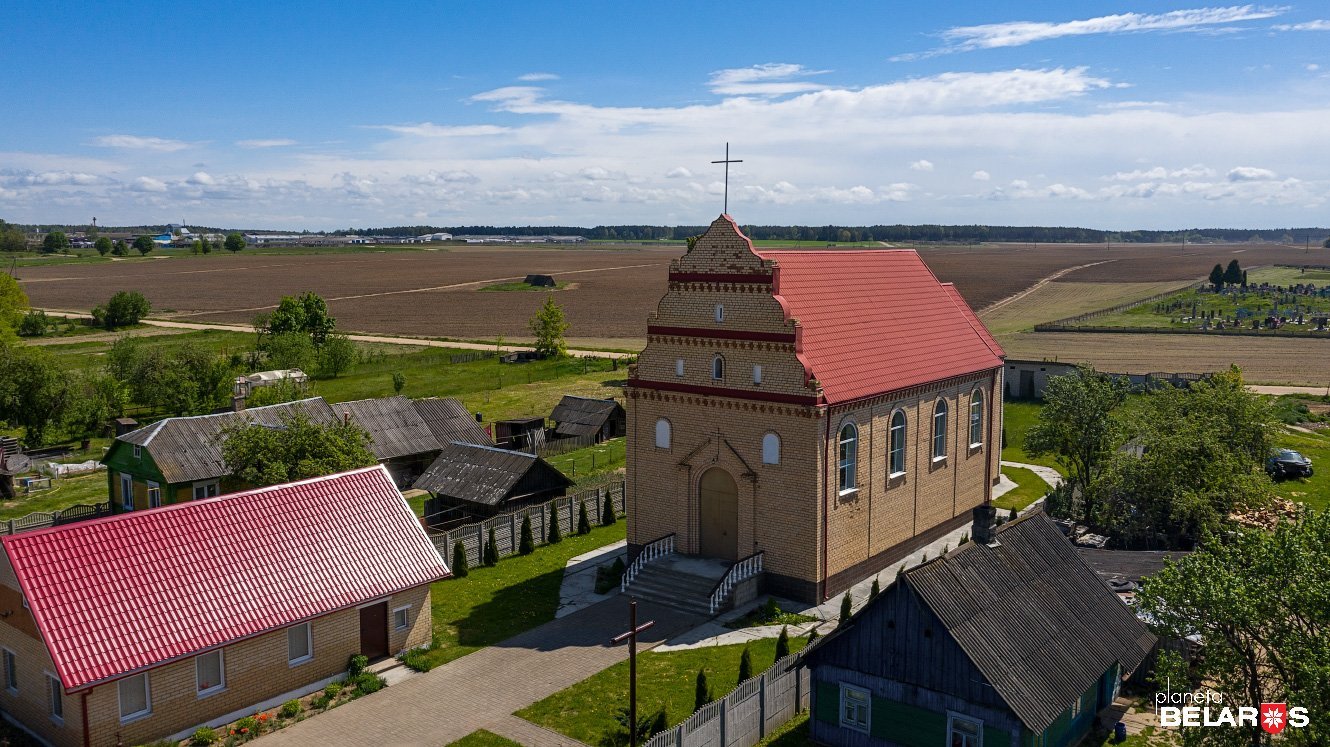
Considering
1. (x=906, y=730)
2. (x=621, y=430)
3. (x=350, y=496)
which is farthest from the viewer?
(x=621, y=430)

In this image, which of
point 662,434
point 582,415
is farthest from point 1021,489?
point 582,415

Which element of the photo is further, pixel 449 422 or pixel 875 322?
pixel 449 422

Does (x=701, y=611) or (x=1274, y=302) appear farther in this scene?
(x=1274, y=302)

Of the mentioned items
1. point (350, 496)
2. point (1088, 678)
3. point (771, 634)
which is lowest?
point (771, 634)

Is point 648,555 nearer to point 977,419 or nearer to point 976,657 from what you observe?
point 976,657

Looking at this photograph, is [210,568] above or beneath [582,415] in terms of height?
above

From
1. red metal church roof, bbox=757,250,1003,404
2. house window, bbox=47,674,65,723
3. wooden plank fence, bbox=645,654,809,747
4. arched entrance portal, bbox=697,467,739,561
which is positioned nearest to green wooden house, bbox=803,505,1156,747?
wooden plank fence, bbox=645,654,809,747

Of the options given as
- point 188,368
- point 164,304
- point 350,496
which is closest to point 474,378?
point 188,368

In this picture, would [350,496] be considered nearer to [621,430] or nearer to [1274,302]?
[621,430]
